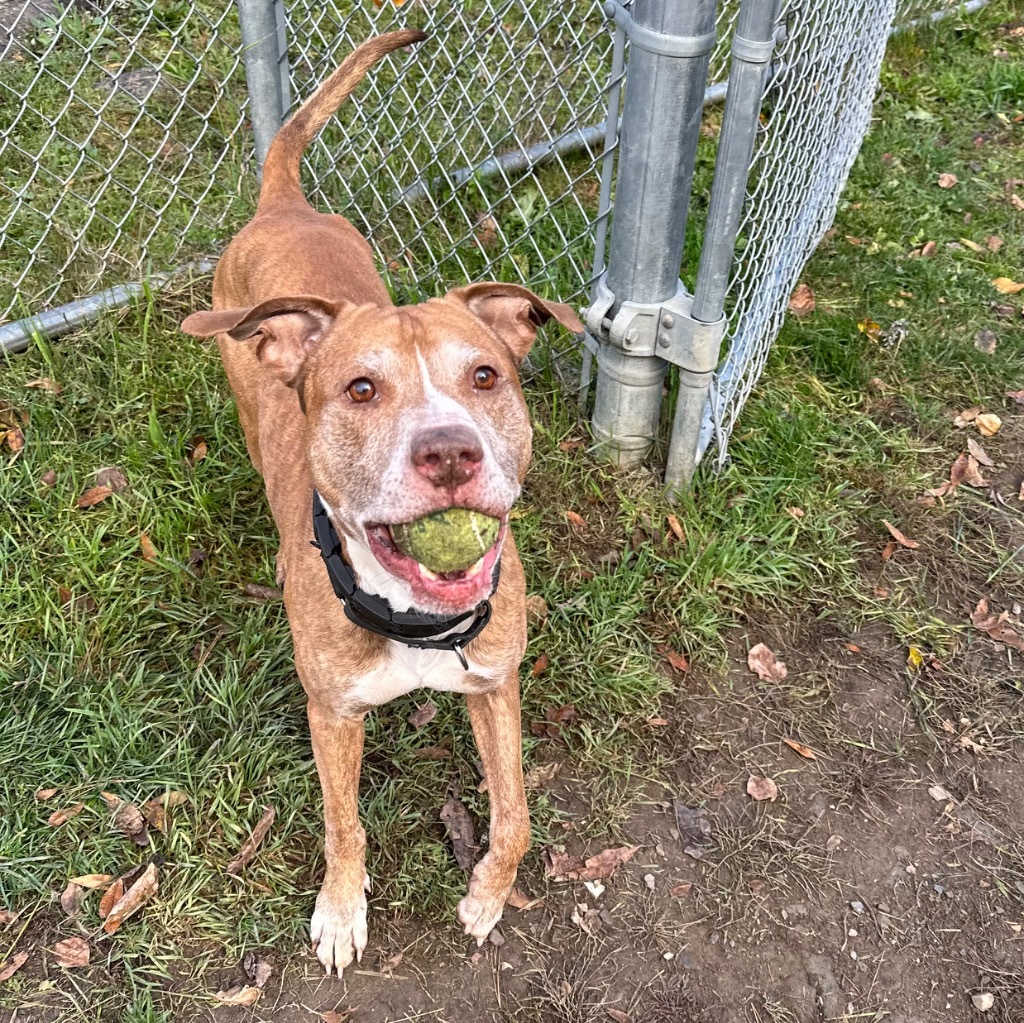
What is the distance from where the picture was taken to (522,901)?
111 inches

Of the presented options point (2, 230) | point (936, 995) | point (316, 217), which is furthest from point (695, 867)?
point (2, 230)

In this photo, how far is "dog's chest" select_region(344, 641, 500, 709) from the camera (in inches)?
99.3

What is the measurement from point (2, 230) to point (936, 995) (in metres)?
4.55

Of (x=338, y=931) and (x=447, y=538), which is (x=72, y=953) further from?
(x=447, y=538)

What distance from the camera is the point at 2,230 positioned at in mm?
4133

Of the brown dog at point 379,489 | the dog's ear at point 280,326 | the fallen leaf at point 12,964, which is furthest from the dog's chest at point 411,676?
the fallen leaf at point 12,964

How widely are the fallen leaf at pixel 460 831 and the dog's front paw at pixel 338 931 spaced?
349mm

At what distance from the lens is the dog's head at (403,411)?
2.04 meters

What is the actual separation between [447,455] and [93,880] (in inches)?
70.9

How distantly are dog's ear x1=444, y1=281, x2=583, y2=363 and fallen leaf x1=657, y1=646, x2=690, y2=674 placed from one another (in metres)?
1.31

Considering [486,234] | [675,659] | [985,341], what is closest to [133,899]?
[675,659]

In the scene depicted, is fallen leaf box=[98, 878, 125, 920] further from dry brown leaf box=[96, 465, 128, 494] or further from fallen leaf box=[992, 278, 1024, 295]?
fallen leaf box=[992, 278, 1024, 295]

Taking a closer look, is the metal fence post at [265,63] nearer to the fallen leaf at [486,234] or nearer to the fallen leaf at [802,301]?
the fallen leaf at [486,234]

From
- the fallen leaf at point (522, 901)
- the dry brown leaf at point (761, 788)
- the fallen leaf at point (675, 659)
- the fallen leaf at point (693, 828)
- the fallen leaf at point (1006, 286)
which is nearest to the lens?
the fallen leaf at point (522, 901)
